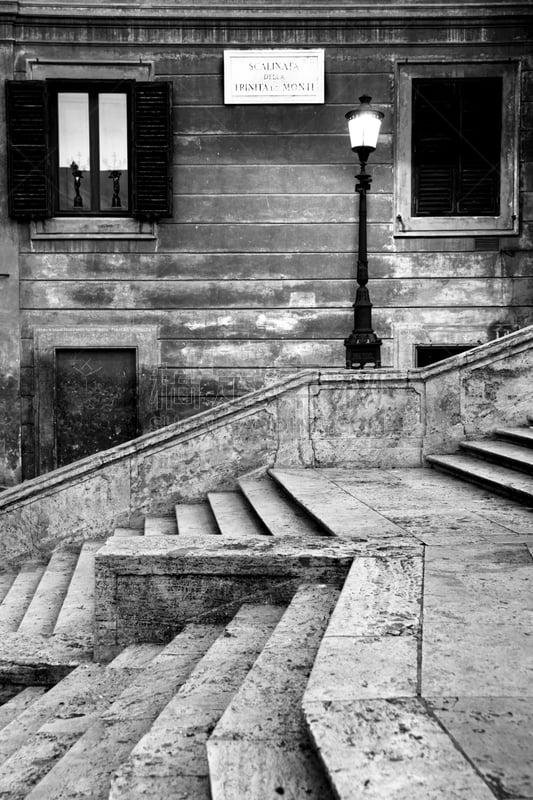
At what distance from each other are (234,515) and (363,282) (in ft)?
11.6

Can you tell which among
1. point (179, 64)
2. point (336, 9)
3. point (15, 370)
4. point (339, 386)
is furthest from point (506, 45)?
point (15, 370)

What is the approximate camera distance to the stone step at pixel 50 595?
5.22 meters

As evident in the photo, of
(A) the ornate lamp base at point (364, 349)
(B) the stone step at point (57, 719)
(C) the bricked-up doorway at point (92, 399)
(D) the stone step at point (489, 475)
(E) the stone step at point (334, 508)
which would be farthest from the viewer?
(C) the bricked-up doorway at point (92, 399)

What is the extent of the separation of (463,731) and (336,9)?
36.1ft

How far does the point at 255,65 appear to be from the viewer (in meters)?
10.8

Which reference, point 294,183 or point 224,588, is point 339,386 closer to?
point 224,588

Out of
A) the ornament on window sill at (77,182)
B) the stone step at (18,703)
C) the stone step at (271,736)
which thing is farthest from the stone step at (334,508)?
the ornament on window sill at (77,182)

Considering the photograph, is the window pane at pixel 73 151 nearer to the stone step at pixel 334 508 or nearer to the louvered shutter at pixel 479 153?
the louvered shutter at pixel 479 153

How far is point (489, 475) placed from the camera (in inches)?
241

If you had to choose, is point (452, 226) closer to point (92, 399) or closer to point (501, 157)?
point (501, 157)

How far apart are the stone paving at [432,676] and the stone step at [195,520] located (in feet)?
7.77

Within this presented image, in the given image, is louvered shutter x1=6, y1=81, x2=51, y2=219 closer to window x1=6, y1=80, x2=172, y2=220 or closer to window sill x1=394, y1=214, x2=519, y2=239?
window x1=6, y1=80, x2=172, y2=220

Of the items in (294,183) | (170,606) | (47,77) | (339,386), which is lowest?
(170,606)

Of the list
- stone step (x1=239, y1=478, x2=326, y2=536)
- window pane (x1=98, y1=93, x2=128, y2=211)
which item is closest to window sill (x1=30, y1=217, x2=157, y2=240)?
window pane (x1=98, y1=93, x2=128, y2=211)
